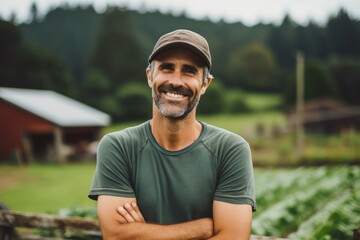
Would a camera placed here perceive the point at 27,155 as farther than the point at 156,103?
Yes

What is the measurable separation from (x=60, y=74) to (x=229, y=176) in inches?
2463

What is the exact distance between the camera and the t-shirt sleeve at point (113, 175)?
3139mm

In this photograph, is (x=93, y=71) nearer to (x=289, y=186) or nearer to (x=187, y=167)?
(x=289, y=186)

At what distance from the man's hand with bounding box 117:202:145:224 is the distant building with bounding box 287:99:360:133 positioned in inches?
1617

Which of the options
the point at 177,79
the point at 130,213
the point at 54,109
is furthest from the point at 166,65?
the point at 54,109

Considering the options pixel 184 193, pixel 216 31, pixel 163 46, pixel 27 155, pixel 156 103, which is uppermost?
pixel 216 31

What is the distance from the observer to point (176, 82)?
3119mm

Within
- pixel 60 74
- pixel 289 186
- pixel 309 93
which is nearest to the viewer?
pixel 289 186

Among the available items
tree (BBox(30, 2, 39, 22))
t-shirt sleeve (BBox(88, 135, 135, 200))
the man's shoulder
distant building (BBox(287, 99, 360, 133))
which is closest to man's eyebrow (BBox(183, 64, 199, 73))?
Answer: the man's shoulder

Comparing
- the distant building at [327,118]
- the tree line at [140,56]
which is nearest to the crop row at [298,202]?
the distant building at [327,118]

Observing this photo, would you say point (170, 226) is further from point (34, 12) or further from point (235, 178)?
point (34, 12)

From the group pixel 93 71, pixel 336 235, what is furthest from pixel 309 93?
pixel 336 235

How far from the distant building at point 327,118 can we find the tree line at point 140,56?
822 inches

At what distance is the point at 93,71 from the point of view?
6869cm
